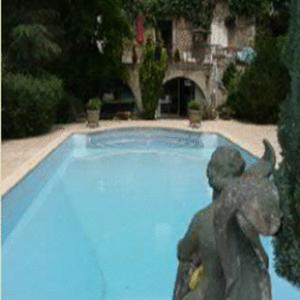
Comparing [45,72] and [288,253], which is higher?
[45,72]

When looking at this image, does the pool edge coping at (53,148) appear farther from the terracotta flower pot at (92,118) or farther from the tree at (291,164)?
the tree at (291,164)

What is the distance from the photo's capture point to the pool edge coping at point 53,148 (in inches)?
305

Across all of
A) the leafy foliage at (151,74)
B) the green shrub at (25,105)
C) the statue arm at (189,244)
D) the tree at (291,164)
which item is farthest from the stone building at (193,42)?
the statue arm at (189,244)

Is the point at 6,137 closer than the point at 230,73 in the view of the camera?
Yes

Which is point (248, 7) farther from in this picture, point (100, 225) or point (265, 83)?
point (100, 225)

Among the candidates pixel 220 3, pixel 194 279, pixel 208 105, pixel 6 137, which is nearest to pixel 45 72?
pixel 6 137

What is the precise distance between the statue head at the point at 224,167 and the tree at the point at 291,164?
4.82 ft

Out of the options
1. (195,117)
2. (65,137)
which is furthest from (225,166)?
(195,117)

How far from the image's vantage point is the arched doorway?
21594 millimetres

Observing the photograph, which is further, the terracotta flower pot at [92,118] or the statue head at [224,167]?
the terracotta flower pot at [92,118]

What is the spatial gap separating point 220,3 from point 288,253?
744 inches

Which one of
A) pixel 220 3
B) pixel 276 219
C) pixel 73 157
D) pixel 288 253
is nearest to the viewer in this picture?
pixel 276 219

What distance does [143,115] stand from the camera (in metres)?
17.7

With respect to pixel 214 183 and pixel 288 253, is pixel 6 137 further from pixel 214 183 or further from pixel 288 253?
pixel 214 183
